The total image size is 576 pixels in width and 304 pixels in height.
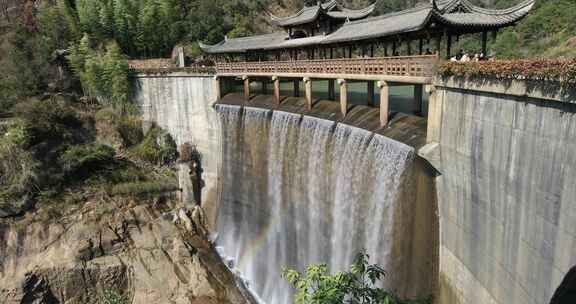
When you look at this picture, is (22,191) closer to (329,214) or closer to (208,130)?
(208,130)

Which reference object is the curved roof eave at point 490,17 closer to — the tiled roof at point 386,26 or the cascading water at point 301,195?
the tiled roof at point 386,26

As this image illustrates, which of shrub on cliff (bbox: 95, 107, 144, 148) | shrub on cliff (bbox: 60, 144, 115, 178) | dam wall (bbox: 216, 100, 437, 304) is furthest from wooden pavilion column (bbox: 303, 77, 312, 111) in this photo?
shrub on cliff (bbox: 95, 107, 144, 148)

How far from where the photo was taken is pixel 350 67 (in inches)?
795

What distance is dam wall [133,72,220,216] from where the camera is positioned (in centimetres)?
3203

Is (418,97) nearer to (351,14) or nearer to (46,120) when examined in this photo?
(351,14)

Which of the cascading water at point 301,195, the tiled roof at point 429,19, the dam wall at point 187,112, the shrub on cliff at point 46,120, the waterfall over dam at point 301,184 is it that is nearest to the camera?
the waterfall over dam at point 301,184

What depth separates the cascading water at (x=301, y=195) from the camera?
16.0m

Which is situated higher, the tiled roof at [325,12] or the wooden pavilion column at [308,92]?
the tiled roof at [325,12]

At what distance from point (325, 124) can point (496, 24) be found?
9094 mm

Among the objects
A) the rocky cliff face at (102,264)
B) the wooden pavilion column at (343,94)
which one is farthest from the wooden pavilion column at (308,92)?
the rocky cliff face at (102,264)

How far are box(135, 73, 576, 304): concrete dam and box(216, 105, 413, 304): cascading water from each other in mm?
72

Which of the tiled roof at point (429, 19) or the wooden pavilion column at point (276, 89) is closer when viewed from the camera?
the tiled roof at point (429, 19)

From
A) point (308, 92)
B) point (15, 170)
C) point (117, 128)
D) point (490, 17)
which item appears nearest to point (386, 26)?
point (490, 17)

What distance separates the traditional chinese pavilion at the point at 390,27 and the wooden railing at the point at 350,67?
1248 millimetres
